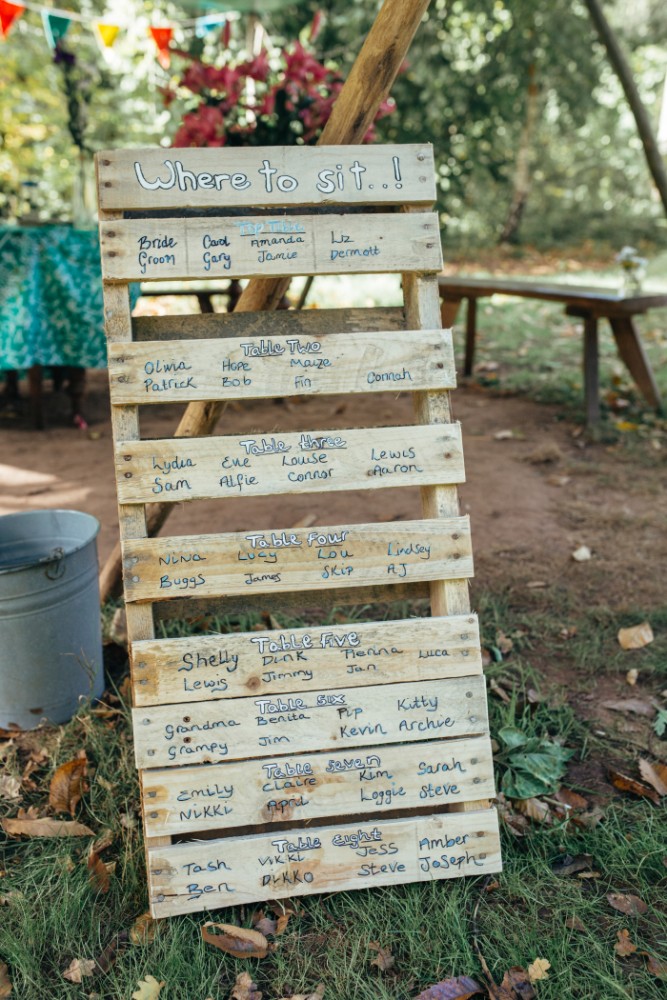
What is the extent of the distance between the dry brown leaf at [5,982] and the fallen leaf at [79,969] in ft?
0.37

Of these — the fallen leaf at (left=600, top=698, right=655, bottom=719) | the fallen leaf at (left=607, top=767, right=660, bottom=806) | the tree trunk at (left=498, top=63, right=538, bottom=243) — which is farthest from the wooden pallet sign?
the tree trunk at (left=498, top=63, right=538, bottom=243)

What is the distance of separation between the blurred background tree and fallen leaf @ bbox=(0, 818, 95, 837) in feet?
21.9

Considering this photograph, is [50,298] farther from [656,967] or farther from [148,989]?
[656,967]

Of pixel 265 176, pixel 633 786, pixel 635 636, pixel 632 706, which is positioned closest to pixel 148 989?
pixel 633 786

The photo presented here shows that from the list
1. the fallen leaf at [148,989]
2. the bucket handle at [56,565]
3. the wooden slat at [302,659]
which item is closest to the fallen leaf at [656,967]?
the wooden slat at [302,659]

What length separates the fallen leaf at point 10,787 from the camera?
2.33 meters

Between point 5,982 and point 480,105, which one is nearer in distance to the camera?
point 5,982

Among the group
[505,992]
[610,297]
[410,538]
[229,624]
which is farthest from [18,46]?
[505,992]

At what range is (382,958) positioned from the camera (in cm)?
184

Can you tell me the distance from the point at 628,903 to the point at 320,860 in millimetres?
740

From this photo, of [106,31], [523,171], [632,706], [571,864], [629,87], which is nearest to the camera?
[571,864]

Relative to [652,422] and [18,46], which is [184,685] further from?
[18,46]

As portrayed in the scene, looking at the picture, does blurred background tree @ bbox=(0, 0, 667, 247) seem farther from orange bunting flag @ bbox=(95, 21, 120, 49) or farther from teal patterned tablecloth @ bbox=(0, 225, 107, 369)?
teal patterned tablecloth @ bbox=(0, 225, 107, 369)

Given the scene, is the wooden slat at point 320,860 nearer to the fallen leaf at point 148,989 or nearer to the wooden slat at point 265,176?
the fallen leaf at point 148,989
